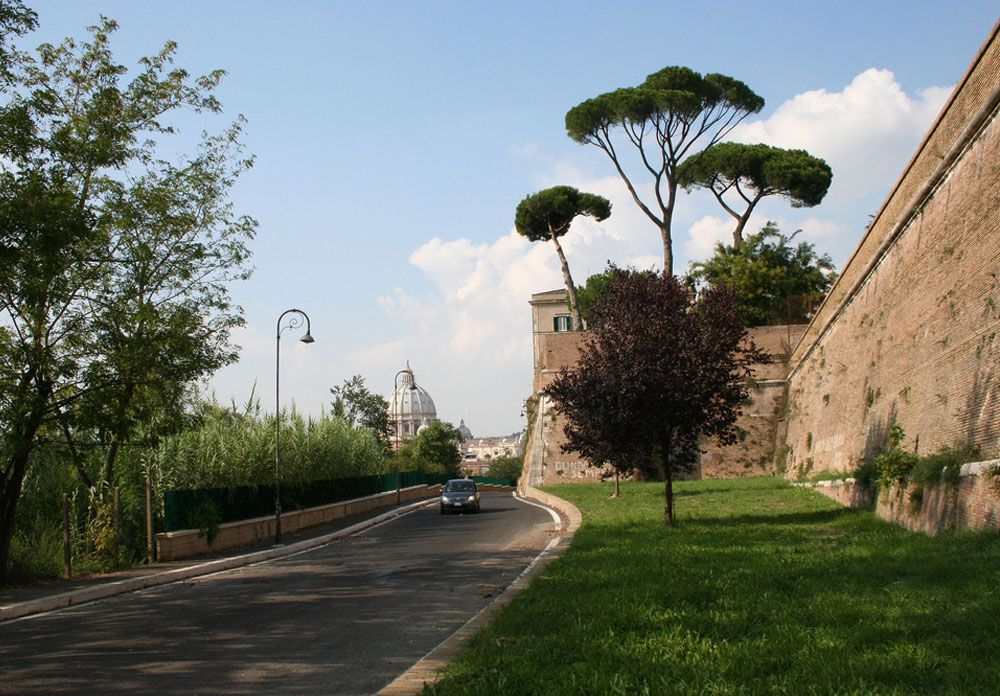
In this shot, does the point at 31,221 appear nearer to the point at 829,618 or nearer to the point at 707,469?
the point at 829,618

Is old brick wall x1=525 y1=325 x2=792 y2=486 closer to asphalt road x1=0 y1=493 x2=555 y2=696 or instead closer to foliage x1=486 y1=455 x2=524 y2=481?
asphalt road x1=0 y1=493 x2=555 y2=696

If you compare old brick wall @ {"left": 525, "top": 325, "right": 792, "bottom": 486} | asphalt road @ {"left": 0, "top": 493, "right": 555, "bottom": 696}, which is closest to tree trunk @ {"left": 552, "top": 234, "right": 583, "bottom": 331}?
old brick wall @ {"left": 525, "top": 325, "right": 792, "bottom": 486}

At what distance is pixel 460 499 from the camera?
33.9 metres

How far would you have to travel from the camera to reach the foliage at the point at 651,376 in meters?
18.3

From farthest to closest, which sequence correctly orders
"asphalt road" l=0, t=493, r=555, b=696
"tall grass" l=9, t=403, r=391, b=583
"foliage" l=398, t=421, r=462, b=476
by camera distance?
"foliage" l=398, t=421, r=462, b=476, "tall grass" l=9, t=403, r=391, b=583, "asphalt road" l=0, t=493, r=555, b=696

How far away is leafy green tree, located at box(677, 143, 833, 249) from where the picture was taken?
48.4 m

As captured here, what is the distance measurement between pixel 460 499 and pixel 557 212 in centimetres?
2844

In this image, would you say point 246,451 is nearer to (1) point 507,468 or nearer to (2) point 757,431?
(2) point 757,431

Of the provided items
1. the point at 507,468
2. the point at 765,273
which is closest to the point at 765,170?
the point at 765,273

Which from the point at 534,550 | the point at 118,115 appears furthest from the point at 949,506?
the point at 118,115

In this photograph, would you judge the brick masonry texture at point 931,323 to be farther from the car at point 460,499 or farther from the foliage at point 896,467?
the car at point 460,499

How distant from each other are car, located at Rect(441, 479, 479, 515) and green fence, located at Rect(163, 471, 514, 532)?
12.9 feet

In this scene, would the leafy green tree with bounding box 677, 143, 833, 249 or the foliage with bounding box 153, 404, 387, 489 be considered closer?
the foliage with bounding box 153, 404, 387, 489

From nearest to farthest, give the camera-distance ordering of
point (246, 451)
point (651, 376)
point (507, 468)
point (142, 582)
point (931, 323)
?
point (142, 582)
point (931, 323)
point (651, 376)
point (246, 451)
point (507, 468)
